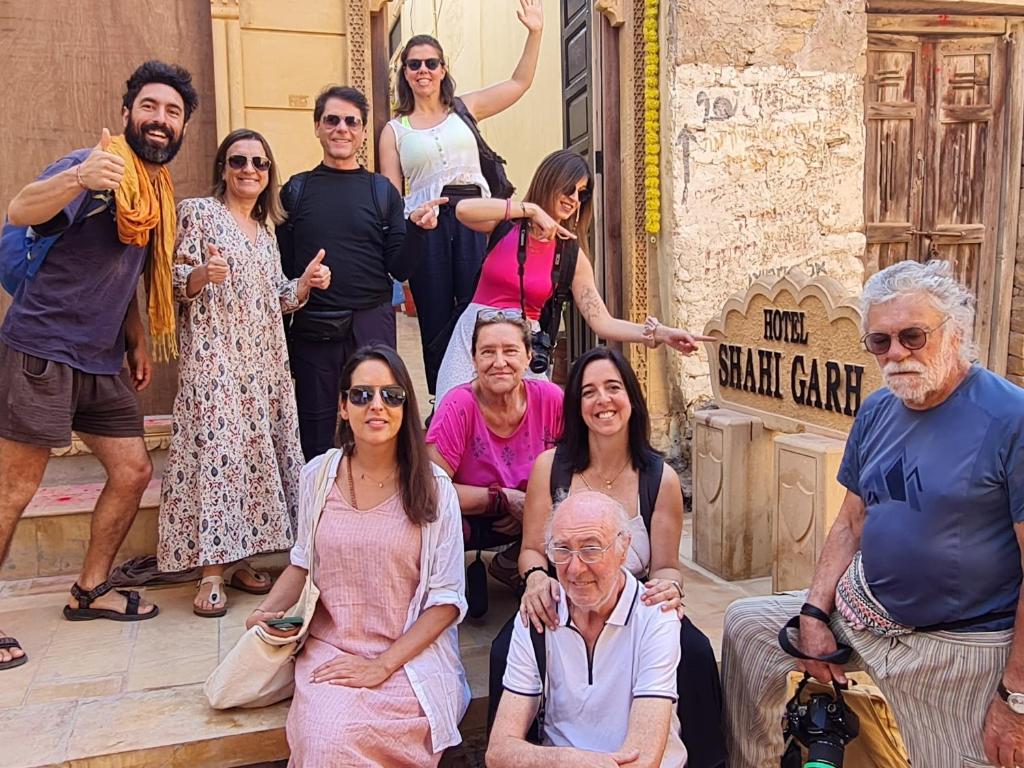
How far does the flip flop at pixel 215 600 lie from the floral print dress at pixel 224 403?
97mm

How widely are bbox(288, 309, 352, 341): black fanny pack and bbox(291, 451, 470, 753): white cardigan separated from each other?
1.03 metres

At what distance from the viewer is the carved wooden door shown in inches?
234

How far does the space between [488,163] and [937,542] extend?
2644mm

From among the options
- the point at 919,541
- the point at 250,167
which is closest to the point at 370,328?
the point at 250,167

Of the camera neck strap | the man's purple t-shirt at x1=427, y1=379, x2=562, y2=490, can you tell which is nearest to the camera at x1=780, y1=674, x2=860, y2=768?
the camera neck strap

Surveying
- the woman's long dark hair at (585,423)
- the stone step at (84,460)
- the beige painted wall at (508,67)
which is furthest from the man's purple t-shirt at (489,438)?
the beige painted wall at (508,67)

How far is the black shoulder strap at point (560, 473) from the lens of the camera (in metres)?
2.72

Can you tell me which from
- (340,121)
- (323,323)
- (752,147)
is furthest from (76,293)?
(752,147)

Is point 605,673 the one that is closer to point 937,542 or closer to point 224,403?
point 937,542

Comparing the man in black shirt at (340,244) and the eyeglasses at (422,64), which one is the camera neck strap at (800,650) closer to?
the man in black shirt at (340,244)

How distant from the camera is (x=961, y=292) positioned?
7.21ft

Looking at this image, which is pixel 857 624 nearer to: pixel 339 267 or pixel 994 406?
pixel 994 406

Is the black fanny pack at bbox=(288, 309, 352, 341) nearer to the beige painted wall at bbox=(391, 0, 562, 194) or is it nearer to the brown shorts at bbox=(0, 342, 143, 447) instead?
the brown shorts at bbox=(0, 342, 143, 447)

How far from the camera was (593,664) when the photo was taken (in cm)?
220
